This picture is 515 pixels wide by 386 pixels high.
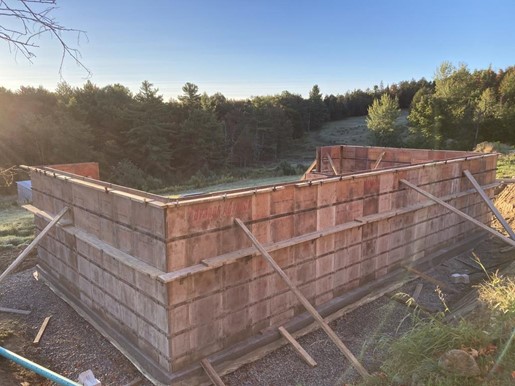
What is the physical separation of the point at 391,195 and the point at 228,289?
511 centimetres

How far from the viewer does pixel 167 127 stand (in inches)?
1756

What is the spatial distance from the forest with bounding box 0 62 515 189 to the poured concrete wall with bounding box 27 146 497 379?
27.8 m

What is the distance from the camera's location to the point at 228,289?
22.2ft

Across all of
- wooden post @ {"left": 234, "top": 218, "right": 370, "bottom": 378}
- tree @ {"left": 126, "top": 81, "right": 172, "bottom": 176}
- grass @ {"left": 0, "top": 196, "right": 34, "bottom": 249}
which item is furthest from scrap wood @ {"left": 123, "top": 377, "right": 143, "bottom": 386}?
tree @ {"left": 126, "top": 81, "right": 172, "bottom": 176}

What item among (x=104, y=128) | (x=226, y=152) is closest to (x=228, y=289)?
(x=104, y=128)

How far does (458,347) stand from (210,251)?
374cm

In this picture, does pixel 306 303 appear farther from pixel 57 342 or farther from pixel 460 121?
pixel 460 121

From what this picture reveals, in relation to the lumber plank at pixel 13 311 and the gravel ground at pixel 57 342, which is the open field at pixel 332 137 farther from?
the lumber plank at pixel 13 311

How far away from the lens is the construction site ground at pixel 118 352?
6578mm

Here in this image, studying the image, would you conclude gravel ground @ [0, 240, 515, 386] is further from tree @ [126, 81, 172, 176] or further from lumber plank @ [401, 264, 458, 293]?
tree @ [126, 81, 172, 176]

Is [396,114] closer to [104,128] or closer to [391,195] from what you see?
[104,128]

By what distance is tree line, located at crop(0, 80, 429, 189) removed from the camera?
3606cm

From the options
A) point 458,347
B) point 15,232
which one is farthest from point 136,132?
point 458,347

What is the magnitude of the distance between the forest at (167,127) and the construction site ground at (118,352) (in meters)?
26.8
